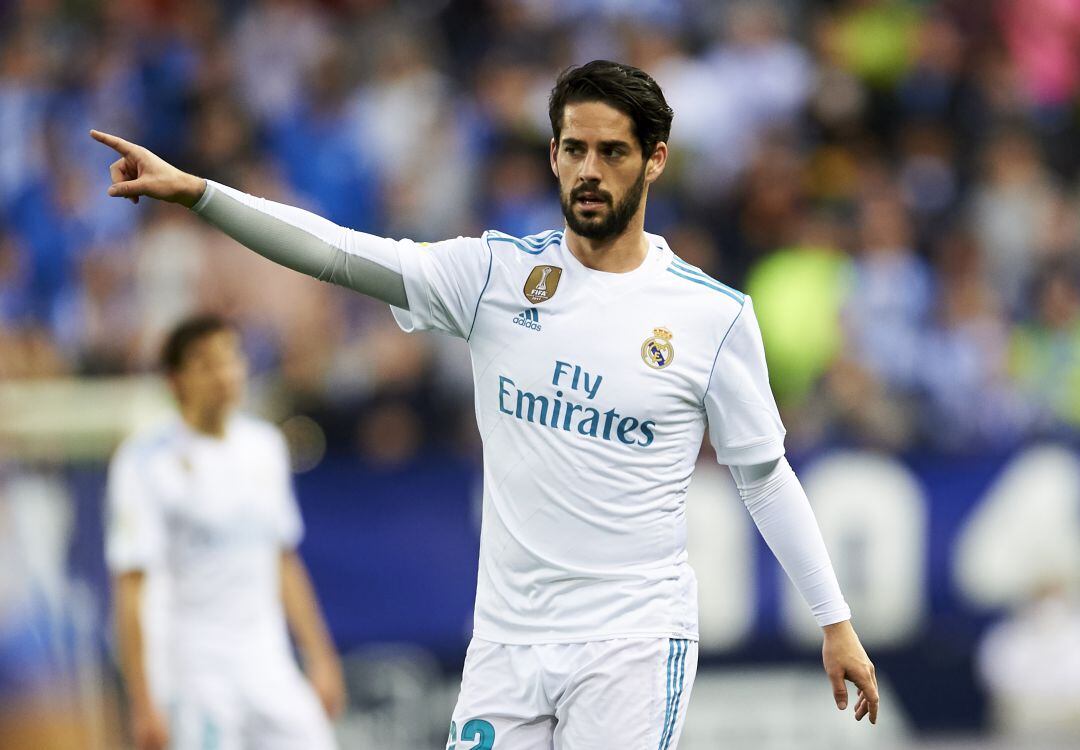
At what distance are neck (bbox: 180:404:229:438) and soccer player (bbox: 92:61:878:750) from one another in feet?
9.05

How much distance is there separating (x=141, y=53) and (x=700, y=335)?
339 inches

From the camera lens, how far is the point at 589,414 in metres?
4.82

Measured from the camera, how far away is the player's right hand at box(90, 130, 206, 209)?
4.41 metres

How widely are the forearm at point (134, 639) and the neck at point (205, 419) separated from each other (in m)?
0.72

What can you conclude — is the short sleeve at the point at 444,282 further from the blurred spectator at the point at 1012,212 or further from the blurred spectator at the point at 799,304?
the blurred spectator at the point at 1012,212

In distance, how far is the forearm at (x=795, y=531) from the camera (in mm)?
5043

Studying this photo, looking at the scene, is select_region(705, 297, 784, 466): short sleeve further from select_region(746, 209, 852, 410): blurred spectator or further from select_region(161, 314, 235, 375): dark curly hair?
select_region(746, 209, 852, 410): blurred spectator

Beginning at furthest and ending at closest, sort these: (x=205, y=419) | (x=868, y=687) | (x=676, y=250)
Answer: (x=676, y=250) < (x=205, y=419) < (x=868, y=687)

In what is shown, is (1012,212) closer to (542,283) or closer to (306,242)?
(542,283)

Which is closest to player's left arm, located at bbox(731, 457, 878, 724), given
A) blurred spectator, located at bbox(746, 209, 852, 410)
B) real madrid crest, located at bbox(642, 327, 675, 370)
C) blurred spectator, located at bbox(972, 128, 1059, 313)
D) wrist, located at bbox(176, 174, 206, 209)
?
real madrid crest, located at bbox(642, 327, 675, 370)

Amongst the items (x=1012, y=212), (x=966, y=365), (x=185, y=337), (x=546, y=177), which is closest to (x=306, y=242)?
(x=185, y=337)

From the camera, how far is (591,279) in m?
4.90

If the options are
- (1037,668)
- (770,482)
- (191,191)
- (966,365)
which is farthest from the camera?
(966,365)

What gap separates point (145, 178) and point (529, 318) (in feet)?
3.63
